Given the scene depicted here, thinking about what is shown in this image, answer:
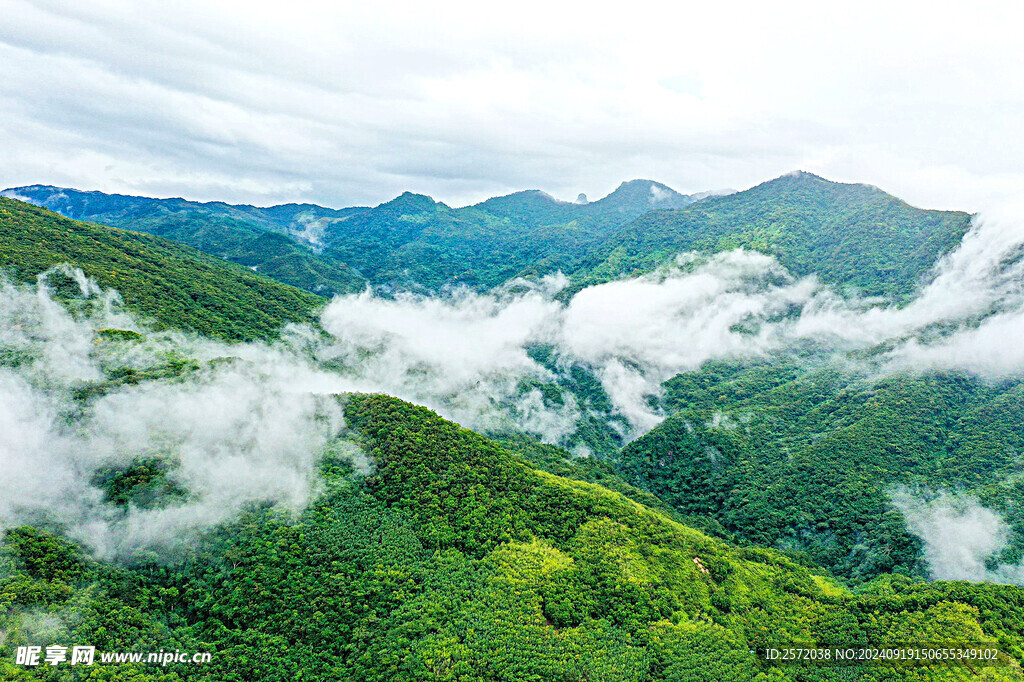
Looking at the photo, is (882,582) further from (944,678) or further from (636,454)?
(636,454)

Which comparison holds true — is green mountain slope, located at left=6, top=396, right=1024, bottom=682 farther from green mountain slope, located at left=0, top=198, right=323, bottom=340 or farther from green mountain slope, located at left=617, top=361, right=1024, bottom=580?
green mountain slope, located at left=0, top=198, right=323, bottom=340

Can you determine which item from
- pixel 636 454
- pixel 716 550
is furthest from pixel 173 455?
pixel 636 454

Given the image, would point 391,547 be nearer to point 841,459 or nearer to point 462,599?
point 462,599

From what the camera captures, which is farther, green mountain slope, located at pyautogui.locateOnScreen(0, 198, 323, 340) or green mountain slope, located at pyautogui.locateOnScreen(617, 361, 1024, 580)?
green mountain slope, located at pyautogui.locateOnScreen(617, 361, 1024, 580)

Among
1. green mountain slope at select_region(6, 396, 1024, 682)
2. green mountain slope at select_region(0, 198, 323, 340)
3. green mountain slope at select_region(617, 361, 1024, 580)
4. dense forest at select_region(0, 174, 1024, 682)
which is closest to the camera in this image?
green mountain slope at select_region(6, 396, 1024, 682)

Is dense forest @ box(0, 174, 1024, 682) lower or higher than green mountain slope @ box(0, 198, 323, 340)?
lower

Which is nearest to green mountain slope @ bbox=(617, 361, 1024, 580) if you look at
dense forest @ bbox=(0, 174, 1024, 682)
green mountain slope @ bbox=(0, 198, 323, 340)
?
dense forest @ bbox=(0, 174, 1024, 682)

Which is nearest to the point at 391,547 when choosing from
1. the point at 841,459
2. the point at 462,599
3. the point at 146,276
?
the point at 462,599

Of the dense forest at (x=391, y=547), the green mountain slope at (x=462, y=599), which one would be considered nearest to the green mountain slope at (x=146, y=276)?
the dense forest at (x=391, y=547)

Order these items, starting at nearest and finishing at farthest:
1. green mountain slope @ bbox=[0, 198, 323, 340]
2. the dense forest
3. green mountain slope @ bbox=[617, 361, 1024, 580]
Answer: the dense forest → green mountain slope @ bbox=[0, 198, 323, 340] → green mountain slope @ bbox=[617, 361, 1024, 580]
